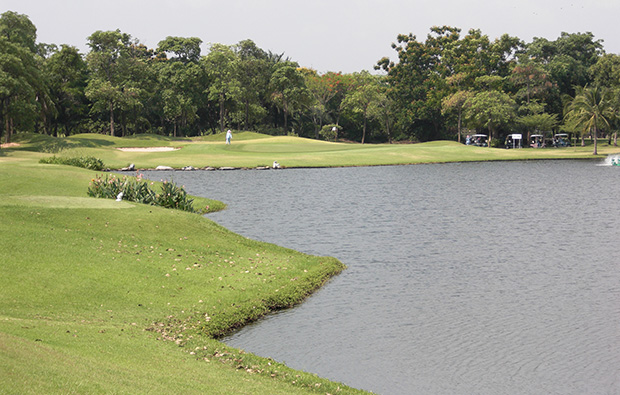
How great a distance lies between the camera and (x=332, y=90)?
5768 inches

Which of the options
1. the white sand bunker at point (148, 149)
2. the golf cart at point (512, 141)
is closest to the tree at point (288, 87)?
the white sand bunker at point (148, 149)

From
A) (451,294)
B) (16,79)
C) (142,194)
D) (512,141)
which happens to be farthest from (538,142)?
(451,294)

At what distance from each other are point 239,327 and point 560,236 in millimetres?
20633

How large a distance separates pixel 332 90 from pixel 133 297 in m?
132

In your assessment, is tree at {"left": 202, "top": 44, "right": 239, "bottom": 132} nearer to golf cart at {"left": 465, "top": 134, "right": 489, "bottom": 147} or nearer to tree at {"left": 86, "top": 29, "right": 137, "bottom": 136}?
tree at {"left": 86, "top": 29, "right": 137, "bottom": 136}

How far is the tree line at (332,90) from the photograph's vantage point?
106438 mm

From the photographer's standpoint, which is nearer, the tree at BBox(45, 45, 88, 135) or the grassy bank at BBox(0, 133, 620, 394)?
the grassy bank at BBox(0, 133, 620, 394)

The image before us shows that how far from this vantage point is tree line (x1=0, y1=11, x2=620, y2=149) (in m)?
106

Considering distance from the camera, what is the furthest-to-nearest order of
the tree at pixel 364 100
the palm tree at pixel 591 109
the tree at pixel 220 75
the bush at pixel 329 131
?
the bush at pixel 329 131, the tree at pixel 364 100, the tree at pixel 220 75, the palm tree at pixel 591 109

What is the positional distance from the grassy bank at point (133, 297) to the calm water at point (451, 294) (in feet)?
4.59

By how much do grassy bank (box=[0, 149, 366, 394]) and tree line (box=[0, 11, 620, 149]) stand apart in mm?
77588

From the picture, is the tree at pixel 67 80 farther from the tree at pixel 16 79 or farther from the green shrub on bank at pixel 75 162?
the green shrub on bank at pixel 75 162

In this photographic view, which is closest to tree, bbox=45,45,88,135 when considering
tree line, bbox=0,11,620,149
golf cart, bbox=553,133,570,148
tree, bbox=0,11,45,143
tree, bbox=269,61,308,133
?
tree line, bbox=0,11,620,149

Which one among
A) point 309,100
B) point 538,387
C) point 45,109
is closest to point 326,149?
point 309,100
